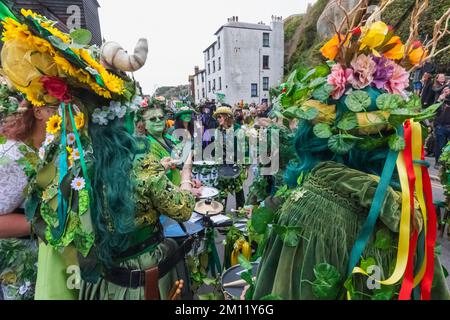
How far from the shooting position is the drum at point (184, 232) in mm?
2343

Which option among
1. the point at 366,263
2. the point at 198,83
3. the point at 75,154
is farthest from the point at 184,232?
the point at 198,83

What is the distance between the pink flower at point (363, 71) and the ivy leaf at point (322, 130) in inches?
8.1

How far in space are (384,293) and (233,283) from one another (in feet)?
3.84

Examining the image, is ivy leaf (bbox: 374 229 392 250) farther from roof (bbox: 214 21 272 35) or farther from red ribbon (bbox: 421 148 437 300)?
roof (bbox: 214 21 272 35)

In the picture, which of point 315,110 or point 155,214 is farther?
point 155,214

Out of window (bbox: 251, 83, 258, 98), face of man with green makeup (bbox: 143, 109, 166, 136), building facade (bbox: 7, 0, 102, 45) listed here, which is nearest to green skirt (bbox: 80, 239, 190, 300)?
face of man with green makeup (bbox: 143, 109, 166, 136)

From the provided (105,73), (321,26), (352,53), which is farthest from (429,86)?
(321,26)

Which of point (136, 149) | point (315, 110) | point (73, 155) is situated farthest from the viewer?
point (136, 149)

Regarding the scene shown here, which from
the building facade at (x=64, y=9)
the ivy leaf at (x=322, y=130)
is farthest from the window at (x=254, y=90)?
the ivy leaf at (x=322, y=130)

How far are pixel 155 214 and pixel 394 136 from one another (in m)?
1.24

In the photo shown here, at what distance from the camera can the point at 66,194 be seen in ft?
4.96

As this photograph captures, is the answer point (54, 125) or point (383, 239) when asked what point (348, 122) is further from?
point (54, 125)
